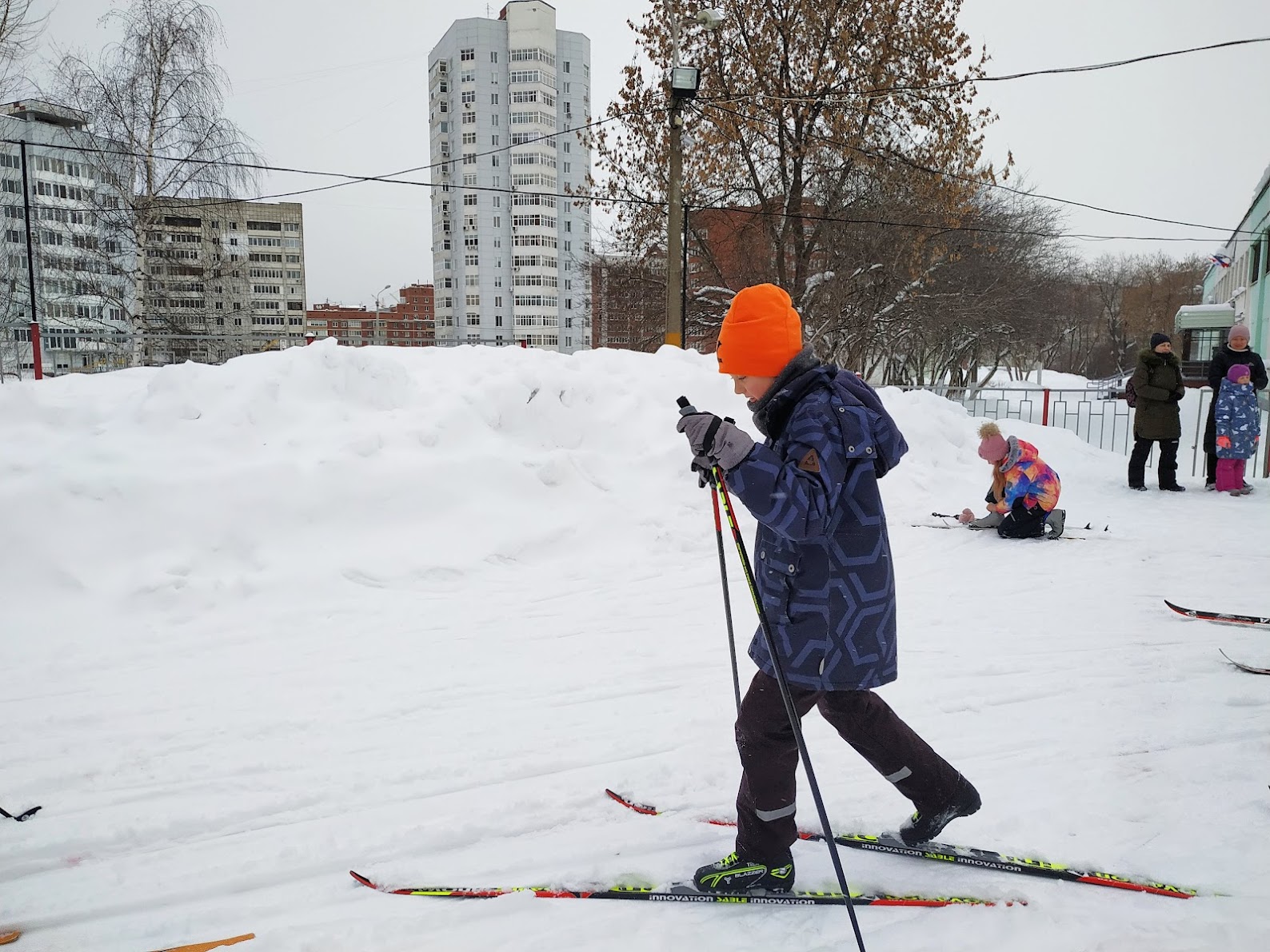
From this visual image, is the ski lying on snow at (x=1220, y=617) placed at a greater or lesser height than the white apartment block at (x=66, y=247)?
lesser

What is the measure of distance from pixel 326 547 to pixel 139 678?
183cm

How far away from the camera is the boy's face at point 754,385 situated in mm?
2311

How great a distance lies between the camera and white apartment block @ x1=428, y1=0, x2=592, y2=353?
270 ft

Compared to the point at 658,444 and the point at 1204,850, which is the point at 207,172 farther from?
the point at 1204,850

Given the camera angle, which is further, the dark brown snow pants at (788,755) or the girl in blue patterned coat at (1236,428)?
the girl in blue patterned coat at (1236,428)

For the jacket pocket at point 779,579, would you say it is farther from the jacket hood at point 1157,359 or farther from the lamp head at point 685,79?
the lamp head at point 685,79

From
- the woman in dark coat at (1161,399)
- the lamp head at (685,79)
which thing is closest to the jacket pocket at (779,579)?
the woman in dark coat at (1161,399)

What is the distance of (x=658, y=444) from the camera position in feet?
26.1

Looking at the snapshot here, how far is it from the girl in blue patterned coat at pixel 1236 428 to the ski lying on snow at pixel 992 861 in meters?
8.62

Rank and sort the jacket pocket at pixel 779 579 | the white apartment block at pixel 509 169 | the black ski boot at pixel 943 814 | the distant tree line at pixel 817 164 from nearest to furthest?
1. the jacket pocket at pixel 779 579
2. the black ski boot at pixel 943 814
3. the distant tree line at pixel 817 164
4. the white apartment block at pixel 509 169

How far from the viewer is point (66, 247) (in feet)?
79.5

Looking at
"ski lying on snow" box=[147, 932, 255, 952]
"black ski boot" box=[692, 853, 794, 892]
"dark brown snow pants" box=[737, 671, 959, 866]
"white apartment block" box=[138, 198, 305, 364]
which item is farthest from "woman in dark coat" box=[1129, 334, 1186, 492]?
"white apartment block" box=[138, 198, 305, 364]

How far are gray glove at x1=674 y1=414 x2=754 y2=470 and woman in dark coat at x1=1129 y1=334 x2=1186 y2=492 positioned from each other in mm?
9000

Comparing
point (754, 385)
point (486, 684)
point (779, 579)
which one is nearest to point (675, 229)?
point (486, 684)
